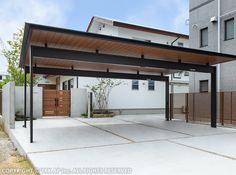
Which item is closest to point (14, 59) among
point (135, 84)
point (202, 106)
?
point (135, 84)

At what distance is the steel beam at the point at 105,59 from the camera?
21.7ft

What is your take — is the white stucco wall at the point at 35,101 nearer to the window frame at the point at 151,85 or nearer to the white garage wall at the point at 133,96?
the white garage wall at the point at 133,96

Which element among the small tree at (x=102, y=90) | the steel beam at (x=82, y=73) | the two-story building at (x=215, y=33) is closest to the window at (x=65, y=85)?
the small tree at (x=102, y=90)

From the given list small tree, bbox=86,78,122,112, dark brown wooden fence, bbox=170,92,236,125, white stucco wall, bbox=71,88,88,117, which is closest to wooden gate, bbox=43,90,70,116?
white stucco wall, bbox=71,88,88,117

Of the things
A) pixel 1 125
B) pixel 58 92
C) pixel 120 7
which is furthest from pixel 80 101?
pixel 120 7

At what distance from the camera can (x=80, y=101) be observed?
14977 mm

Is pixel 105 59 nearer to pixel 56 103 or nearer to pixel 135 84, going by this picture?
pixel 56 103

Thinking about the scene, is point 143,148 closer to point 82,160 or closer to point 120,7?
point 82,160

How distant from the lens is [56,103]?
47.3ft

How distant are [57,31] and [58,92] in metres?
9.17

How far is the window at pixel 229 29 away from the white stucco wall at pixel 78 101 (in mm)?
8882

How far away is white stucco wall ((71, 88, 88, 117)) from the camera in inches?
583

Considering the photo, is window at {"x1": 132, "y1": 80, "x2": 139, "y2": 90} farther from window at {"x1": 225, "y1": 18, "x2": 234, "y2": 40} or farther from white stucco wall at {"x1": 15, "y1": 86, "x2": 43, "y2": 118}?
window at {"x1": 225, "y1": 18, "x2": 234, "y2": 40}

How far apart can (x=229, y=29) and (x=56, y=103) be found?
10.6 metres
